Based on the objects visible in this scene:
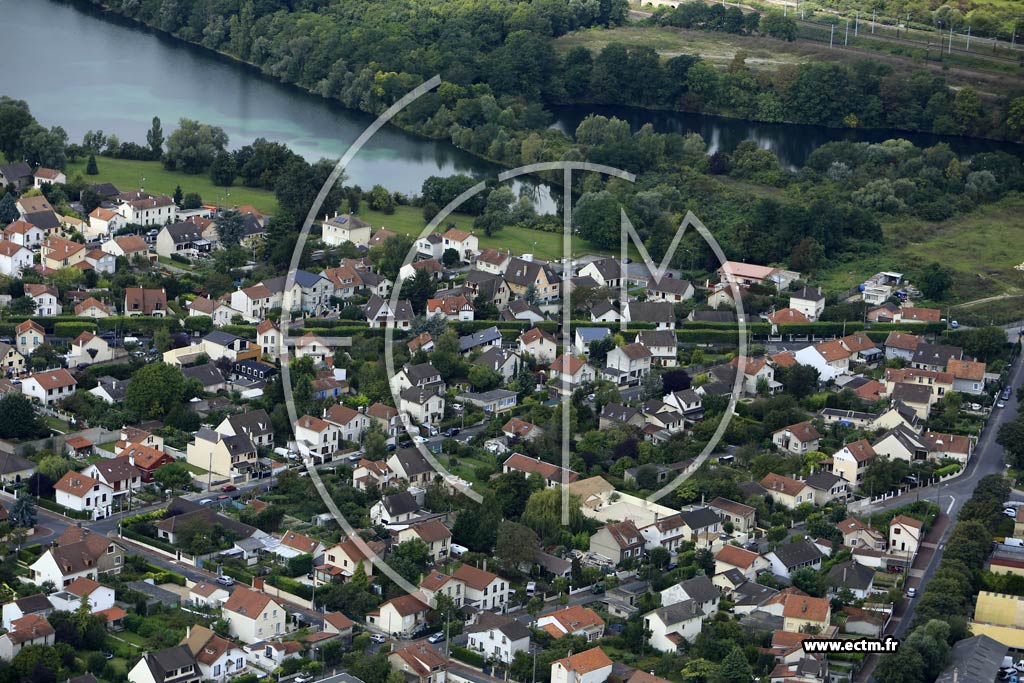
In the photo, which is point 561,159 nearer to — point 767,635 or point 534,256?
point 534,256

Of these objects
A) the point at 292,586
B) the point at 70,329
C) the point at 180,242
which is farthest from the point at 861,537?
the point at 180,242

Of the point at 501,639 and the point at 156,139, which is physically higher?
the point at 156,139

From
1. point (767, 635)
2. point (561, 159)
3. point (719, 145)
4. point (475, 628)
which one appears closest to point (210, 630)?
point (475, 628)

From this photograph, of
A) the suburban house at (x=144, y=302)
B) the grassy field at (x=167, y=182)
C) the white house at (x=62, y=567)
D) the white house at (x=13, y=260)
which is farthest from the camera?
the grassy field at (x=167, y=182)

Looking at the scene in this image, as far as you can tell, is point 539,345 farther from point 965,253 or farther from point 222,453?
point 965,253

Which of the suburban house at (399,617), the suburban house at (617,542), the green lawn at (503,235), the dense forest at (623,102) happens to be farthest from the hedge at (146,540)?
the green lawn at (503,235)

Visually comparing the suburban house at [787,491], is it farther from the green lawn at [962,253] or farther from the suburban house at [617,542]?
the green lawn at [962,253]

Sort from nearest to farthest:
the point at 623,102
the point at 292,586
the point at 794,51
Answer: the point at 292,586 < the point at 623,102 < the point at 794,51
